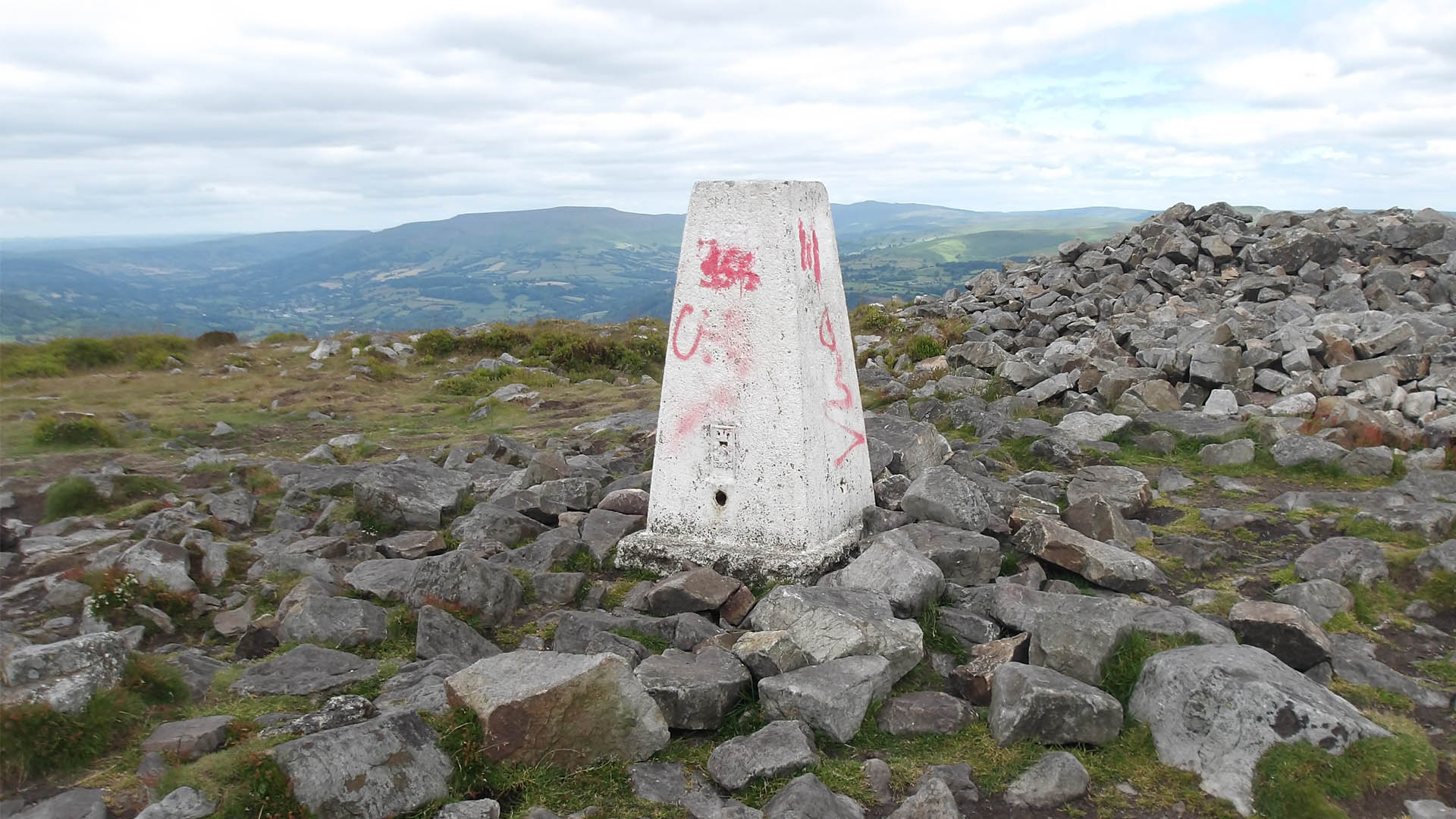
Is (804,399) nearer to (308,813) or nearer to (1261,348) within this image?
(308,813)

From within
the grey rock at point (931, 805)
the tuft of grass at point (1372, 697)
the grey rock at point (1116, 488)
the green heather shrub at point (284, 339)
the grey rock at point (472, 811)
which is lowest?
the green heather shrub at point (284, 339)

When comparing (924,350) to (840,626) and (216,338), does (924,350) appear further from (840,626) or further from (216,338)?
(216,338)

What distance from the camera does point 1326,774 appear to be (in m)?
4.12

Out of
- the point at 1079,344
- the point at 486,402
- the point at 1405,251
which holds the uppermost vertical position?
the point at 1405,251

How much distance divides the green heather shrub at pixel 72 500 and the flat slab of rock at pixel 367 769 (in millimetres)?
6951

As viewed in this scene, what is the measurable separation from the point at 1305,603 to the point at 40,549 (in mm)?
9965

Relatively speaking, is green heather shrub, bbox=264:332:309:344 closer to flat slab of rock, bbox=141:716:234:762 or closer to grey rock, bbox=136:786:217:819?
flat slab of rock, bbox=141:716:234:762

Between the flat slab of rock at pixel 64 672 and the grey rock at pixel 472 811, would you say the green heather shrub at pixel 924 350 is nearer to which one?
the grey rock at pixel 472 811

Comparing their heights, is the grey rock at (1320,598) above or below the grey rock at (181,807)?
below

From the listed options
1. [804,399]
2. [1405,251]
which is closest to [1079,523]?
[804,399]

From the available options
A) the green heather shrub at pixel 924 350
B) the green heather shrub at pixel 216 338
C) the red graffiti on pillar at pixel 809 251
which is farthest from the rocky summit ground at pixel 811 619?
the green heather shrub at pixel 216 338

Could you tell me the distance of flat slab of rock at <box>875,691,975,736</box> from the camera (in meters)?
4.80

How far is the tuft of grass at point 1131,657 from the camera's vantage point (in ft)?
16.3

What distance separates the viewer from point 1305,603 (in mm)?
6059
